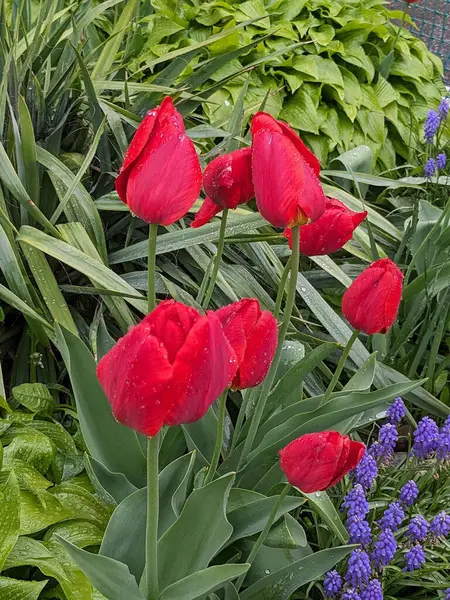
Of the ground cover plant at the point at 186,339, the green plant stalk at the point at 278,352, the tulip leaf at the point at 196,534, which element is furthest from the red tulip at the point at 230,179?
the tulip leaf at the point at 196,534

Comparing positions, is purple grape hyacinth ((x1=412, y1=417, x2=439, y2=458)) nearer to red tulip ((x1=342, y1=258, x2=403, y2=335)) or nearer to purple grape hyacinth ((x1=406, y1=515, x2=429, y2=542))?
purple grape hyacinth ((x1=406, y1=515, x2=429, y2=542))

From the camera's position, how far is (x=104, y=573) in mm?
838

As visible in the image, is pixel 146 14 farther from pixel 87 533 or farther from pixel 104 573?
pixel 104 573

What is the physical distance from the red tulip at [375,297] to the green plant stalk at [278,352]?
84 mm

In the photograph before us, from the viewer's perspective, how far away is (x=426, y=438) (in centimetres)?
145

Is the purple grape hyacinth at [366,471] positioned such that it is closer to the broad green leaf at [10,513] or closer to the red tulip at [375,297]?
the red tulip at [375,297]

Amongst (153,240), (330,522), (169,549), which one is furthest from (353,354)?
(153,240)

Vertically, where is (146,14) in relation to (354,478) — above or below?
above

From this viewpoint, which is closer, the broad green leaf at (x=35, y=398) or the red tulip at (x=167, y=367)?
the red tulip at (x=167, y=367)

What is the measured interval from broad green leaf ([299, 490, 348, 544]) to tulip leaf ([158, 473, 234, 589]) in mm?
311

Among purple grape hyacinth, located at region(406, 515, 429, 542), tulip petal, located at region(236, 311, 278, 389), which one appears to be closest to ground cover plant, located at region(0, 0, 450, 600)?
tulip petal, located at region(236, 311, 278, 389)

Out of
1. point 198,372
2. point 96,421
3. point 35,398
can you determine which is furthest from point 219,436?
point 35,398

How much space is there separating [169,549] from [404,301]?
1197mm

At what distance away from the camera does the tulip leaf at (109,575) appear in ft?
2.66
